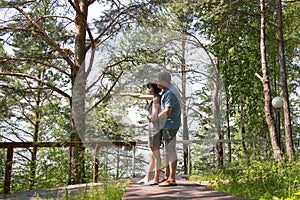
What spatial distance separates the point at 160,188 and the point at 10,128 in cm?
1054

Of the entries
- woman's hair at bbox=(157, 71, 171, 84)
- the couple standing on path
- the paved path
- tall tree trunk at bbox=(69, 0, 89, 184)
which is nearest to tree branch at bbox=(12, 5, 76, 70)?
tall tree trunk at bbox=(69, 0, 89, 184)

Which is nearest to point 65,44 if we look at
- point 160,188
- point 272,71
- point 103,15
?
point 103,15

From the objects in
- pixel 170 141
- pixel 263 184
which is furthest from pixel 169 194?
pixel 263 184

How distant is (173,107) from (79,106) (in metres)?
0.78

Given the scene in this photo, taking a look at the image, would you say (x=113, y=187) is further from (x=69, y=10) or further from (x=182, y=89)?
(x=69, y=10)

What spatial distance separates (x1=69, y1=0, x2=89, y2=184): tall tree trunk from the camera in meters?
2.65

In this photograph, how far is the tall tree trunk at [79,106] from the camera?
2654 mm

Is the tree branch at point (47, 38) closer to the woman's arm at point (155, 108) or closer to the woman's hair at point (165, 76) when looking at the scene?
the woman's arm at point (155, 108)

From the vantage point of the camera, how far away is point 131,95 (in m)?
2.52

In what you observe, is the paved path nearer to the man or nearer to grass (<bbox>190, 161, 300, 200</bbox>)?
the man

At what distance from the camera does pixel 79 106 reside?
2.74 metres

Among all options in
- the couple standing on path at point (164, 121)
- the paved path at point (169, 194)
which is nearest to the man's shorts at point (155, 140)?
the couple standing on path at point (164, 121)

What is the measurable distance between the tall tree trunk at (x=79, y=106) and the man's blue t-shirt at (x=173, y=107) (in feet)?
2.34

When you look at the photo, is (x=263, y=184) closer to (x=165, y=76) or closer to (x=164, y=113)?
(x=164, y=113)
